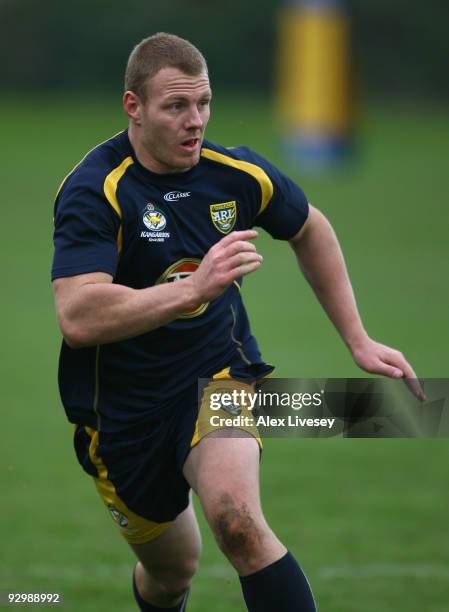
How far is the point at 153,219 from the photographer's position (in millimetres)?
4773

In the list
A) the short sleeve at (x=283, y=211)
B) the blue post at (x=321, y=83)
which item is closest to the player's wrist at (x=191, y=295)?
the short sleeve at (x=283, y=211)

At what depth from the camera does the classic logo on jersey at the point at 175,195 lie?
15.9 feet

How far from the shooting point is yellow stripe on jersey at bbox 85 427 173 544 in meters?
5.05

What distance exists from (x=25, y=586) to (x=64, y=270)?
2.45 meters

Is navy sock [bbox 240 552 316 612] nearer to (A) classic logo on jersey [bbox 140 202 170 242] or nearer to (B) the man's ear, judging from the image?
(A) classic logo on jersey [bbox 140 202 170 242]

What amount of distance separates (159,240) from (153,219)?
0.08 m

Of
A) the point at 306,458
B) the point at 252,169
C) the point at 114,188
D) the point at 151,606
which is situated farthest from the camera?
the point at 306,458

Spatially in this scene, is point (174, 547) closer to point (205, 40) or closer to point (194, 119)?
point (194, 119)

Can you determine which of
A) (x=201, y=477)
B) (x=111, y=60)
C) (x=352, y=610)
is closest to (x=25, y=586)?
(x=352, y=610)

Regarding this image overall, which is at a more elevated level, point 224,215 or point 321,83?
point 321,83

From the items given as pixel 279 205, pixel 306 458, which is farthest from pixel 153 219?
pixel 306 458

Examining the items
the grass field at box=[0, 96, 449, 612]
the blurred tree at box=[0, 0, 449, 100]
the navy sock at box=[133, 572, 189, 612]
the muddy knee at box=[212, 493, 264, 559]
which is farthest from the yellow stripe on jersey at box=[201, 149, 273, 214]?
the blurred tree at box=[0, 0, 449, 100]

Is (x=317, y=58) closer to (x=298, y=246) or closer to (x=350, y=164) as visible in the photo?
(x=350, y=164)

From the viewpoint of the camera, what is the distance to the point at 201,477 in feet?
15.0
